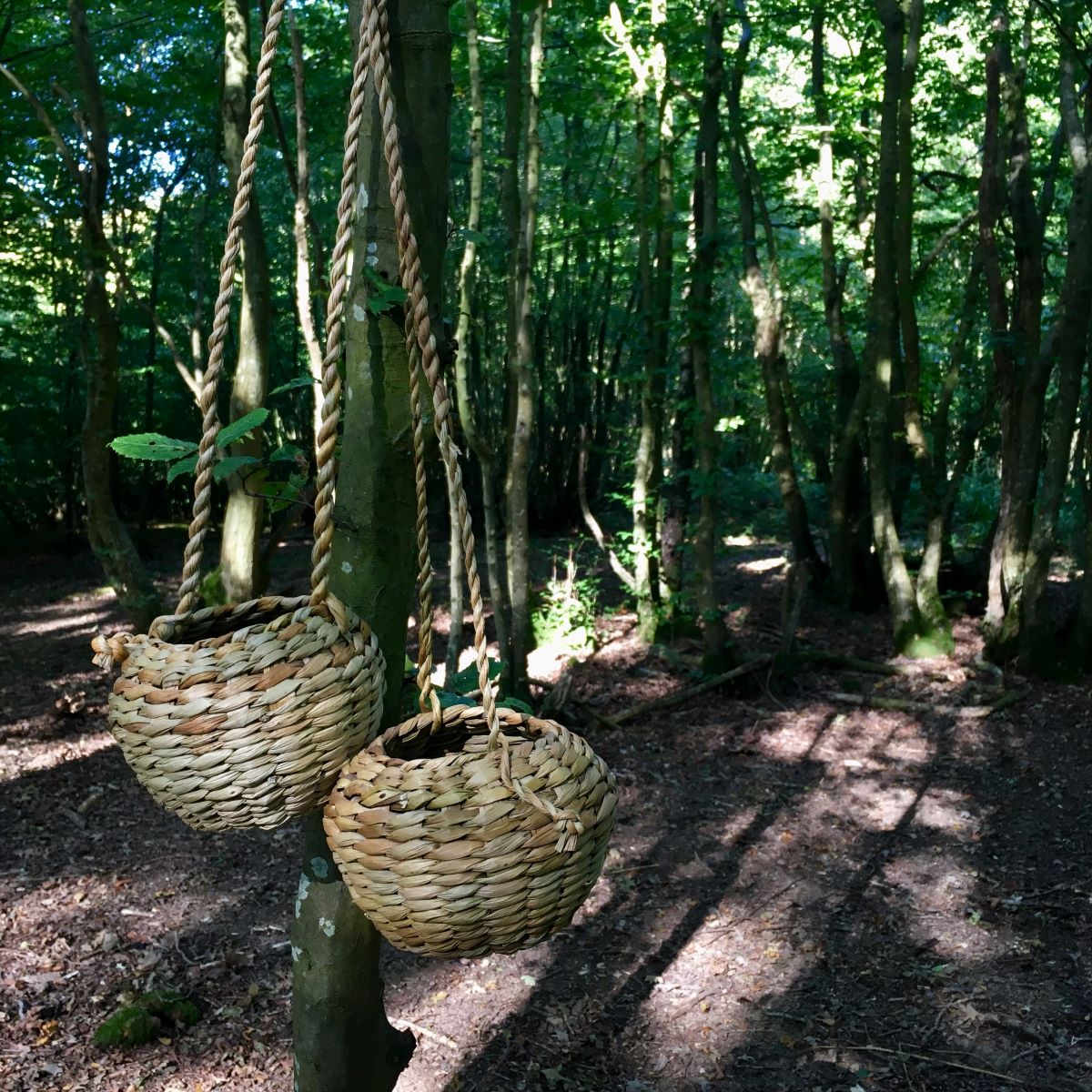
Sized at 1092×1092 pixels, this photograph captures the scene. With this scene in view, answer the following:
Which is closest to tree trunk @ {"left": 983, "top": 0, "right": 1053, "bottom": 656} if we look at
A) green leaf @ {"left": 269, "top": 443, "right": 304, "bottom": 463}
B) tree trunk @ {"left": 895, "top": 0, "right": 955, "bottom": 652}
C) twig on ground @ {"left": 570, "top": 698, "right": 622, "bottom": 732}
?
tree trunk @ {"left": 895, "top": 0, "right": 955, "bottom": 652}

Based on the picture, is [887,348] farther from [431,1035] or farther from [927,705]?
[431,1035]

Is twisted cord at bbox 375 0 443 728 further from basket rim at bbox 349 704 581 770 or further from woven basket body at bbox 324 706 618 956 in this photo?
woven basket body at bbox 324 706 618 956

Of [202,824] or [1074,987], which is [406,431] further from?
[1074,987]

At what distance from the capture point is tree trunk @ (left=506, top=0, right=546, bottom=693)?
589 cm

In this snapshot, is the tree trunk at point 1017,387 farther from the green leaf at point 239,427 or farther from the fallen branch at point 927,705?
the green leaf at point 239,427

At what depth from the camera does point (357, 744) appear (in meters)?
1.22

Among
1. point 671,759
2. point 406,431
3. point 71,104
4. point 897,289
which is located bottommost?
point 671,759

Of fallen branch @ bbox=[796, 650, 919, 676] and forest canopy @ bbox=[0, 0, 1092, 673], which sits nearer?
forest canopy @ bbox=[0, 0, 1092, 673]

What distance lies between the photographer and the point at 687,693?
23.6 ft

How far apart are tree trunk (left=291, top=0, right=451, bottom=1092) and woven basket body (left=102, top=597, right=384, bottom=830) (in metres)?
0.29

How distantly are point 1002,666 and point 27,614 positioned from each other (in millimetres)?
9379

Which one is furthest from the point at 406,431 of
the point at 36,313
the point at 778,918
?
the point at 36,313

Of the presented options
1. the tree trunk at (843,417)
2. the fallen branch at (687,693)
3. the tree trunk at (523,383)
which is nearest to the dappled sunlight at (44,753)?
the tree trunk at (523,383)

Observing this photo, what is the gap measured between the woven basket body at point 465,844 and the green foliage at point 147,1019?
8.42 ft
